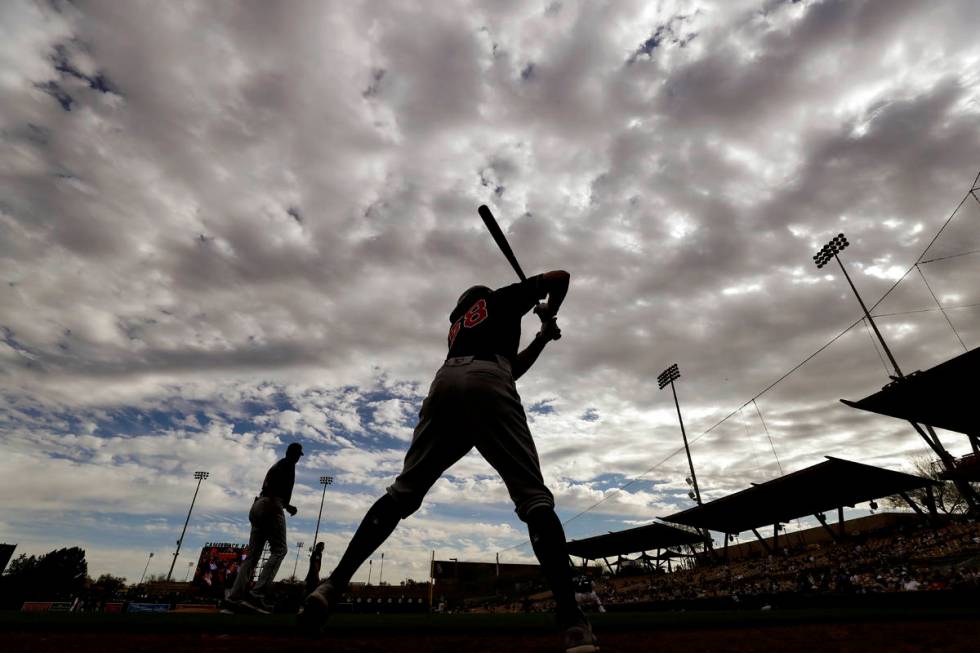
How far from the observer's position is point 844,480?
23250mm

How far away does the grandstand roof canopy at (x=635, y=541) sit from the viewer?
36.8 m

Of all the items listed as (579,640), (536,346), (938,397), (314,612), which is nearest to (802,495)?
(938,397)

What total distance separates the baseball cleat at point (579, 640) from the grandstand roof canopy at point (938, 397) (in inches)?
701

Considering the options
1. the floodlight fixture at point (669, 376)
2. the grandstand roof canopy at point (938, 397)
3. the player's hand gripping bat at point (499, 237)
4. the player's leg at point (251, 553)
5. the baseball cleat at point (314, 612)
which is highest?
the floodlight fixture at point (669, 376)

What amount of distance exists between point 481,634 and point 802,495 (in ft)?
98.8

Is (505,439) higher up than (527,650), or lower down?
higher up

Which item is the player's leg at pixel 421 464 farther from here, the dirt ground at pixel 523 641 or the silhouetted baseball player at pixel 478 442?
the dirt ground at pixel 523 641

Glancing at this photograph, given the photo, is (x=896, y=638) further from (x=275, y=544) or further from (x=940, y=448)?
(x=940, y=448)

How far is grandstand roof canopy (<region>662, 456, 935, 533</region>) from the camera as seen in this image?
884 inches

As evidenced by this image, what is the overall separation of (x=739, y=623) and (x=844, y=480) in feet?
88.1

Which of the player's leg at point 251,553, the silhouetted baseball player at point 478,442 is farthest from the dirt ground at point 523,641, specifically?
the player's leg at point 251,553

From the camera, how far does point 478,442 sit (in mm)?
2475

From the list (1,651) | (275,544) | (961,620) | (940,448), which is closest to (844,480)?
(940,448)

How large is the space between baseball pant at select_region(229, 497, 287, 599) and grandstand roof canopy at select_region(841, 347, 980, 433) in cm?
1854
